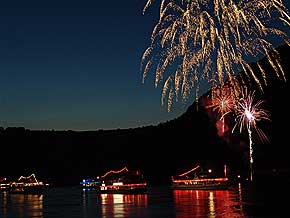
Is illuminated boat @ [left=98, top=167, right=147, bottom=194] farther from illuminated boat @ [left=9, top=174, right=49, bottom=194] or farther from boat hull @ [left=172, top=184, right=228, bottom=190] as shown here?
illuminated boat @ [left=9, top=174, right=49, bottom=194]

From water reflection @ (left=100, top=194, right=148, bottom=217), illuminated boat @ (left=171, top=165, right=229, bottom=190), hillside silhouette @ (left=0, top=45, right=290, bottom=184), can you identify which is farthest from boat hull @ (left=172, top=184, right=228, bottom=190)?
water reflection @ (left=100, top=194, right=148, bottom=217)

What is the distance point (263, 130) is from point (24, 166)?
4471 inches

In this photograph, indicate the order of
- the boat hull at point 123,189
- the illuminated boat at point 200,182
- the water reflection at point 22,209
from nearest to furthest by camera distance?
1. the water reflection at point 22,209
2. the illuminated boat at point 200,182
3. the boat hull at point 123,189

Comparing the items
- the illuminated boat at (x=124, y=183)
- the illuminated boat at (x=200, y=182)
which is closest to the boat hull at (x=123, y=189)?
the illuminated boat at (x=124, y=183)

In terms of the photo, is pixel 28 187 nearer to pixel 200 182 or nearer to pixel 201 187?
pixel 200 182

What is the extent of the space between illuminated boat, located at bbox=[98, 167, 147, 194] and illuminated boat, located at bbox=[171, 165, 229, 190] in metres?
8.47

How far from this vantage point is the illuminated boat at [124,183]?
82812 millimetres

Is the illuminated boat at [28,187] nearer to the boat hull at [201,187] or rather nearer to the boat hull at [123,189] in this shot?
the boat hull at [123,189]

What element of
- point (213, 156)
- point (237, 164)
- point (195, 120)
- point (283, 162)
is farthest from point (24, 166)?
point (283, 162)

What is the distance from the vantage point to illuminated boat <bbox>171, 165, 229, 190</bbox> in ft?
265

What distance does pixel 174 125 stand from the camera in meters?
146

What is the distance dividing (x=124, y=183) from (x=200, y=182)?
42.7 feet

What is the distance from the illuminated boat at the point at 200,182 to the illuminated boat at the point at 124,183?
8471 millimetres

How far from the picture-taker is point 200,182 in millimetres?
87500
